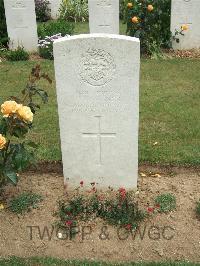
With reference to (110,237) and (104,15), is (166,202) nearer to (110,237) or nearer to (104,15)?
(110,237)

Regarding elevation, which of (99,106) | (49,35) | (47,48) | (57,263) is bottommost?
(57,263)

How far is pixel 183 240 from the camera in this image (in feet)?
12.6

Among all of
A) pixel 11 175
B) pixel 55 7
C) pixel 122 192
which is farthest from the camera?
pixel 55 7

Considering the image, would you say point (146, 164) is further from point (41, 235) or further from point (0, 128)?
point (0, 128)

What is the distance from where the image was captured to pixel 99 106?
13.2 ft

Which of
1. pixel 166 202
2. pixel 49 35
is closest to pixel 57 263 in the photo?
pixel 166 202

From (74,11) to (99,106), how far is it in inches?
462

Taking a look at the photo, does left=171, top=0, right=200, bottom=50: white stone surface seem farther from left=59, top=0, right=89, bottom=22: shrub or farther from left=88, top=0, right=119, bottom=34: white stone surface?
left=59, top=0, right=89, bottom=22: shrub

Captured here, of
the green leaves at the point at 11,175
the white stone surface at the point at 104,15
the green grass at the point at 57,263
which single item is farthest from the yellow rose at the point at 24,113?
the white stone surface at the point at 104,15

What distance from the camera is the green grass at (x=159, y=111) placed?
17.4ft

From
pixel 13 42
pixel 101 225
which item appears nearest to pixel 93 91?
pixel 101 225

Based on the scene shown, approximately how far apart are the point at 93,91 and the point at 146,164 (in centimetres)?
146

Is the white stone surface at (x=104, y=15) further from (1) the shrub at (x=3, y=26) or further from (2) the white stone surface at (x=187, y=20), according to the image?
(1) the shrub at (x=3, y=26)

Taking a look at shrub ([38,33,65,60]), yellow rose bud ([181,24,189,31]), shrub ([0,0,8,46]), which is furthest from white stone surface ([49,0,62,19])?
yellow rose bud ([181,24,189,31])
